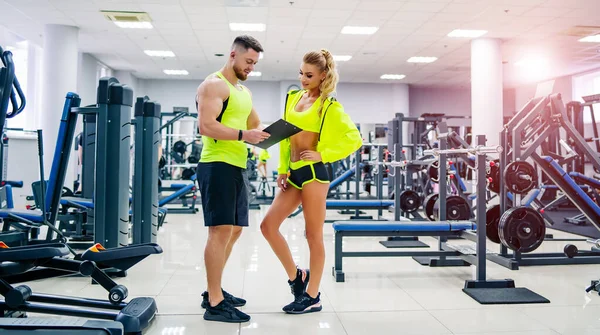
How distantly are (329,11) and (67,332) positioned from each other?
708 cm

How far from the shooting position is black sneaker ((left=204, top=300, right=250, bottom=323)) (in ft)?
8.18

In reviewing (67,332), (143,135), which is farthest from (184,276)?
(67,332)

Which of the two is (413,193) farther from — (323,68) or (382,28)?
(323,68)

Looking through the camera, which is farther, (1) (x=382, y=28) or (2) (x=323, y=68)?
(1) (x=382, y=28)

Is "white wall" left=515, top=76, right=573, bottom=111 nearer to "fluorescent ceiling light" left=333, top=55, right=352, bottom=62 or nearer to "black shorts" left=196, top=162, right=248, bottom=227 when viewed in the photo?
"fluorescent ceiling light" left=333, top=55, right=352, bottom=62

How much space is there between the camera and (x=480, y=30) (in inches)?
357

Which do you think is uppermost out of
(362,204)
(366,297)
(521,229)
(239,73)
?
(239,73)

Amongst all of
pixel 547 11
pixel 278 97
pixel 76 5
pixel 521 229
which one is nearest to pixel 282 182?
pixel 521 229

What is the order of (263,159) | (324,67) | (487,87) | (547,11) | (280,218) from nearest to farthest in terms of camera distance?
1. (324,67)
2. (280,218)
3. (547,11)
4. (487,87)
5. (263,159)

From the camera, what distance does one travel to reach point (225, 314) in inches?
98.3

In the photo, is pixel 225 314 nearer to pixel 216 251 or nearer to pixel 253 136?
pixel 216 251

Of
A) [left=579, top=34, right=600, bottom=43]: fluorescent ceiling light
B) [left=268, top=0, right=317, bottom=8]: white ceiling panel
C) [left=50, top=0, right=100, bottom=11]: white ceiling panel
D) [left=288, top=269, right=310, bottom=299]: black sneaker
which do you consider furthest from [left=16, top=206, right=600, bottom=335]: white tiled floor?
[left=579, top=34, right=600, bottom=43]: fluorescent ceiling light

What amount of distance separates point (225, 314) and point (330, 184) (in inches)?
199

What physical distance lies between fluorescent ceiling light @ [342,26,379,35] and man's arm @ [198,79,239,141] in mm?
7044
